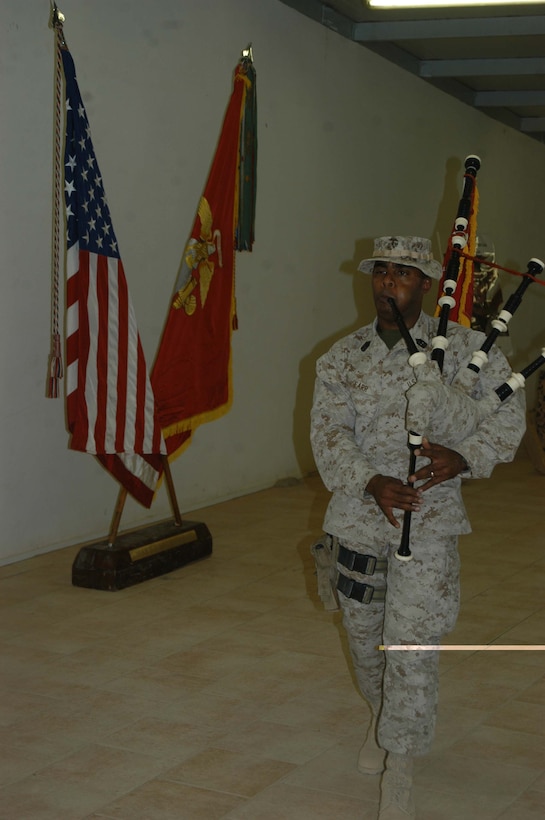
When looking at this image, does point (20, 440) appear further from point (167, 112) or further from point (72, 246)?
point (167, 112)

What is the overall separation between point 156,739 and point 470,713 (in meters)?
1.07

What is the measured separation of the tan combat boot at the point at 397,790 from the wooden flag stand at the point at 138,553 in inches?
97.7

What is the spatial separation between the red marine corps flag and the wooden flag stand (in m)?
0.35

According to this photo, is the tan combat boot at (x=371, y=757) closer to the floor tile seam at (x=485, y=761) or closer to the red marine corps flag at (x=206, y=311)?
the floor tile seam at (x=485, y=761)

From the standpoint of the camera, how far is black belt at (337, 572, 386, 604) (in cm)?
298

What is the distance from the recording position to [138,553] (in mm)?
5367

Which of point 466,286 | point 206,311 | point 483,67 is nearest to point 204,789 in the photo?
point 206,311

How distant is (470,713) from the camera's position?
377cm

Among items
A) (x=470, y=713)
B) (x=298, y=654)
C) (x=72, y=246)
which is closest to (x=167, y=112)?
(x=72, y=246)

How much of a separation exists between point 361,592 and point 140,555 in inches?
101

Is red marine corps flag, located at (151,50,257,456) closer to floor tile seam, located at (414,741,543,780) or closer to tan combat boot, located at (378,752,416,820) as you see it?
floor tile seam, located at (414,741,543,780)

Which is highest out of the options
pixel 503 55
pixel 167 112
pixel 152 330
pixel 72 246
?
pixel 503 55

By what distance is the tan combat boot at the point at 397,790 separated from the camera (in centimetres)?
286

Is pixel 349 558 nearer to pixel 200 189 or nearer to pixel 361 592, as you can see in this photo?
pixel 361 592
